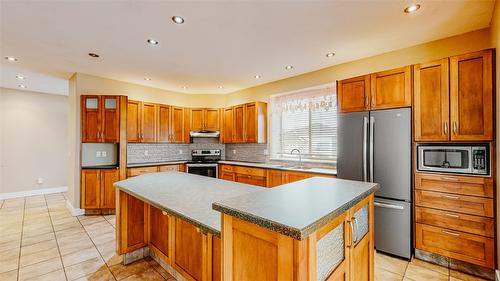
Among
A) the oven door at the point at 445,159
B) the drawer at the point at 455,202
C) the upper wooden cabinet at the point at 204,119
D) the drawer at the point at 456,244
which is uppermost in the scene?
the upper wooden cabinet at the point at 204,119

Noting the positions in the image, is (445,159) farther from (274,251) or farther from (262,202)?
(274,251)

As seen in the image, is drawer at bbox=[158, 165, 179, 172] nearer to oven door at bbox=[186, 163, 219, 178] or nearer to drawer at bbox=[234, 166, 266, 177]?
oven door at bbox=[186, 163, 219, 178]

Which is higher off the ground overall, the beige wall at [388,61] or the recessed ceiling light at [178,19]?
the recessed ceiling light at [178,19]

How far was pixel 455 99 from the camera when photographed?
95.1 inches

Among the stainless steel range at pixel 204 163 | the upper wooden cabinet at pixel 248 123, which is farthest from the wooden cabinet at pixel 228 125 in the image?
the stainless steel range at pixel 204 163

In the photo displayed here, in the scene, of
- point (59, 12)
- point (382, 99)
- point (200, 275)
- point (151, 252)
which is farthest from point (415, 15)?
point (151, 252)

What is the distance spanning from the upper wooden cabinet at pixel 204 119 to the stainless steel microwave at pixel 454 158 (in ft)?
14.1

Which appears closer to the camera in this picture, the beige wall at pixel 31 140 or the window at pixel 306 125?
the window at pixel 306 125

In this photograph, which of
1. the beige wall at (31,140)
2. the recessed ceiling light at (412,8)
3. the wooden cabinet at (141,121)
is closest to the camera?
the recessed ceiling light at (412,8)

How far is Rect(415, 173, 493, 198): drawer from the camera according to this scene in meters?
2.27

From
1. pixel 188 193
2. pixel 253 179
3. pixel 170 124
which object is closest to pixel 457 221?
pixel 188 193

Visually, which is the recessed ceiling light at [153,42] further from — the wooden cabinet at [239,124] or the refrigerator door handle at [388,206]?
the refrigerator door handle at [388,206]

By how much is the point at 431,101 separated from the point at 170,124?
485 centimetres

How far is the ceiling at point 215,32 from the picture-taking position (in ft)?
7.36
